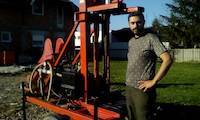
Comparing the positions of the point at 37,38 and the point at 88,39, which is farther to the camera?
the point at 37,38

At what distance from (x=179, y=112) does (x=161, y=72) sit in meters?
4.36

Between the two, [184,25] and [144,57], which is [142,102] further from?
[184,25]

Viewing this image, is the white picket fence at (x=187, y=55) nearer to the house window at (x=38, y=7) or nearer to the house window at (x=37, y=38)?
the house window at (x=37, y=38)

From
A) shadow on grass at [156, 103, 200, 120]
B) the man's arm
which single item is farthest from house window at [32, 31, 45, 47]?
the man's arm

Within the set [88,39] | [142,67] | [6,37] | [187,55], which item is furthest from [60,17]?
[142,67]

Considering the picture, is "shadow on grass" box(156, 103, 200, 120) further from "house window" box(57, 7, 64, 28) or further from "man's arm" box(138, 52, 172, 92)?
"house window" box(57, 7, 64, 28)

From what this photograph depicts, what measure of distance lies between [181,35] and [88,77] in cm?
4130

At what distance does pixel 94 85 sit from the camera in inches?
306

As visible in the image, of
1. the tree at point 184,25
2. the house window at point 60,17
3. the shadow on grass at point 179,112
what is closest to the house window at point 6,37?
the house window at point 60,17

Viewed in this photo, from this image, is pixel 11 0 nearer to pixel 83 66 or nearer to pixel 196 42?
pixel 196 42

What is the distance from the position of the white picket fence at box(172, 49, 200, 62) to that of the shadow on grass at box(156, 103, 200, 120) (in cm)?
3163

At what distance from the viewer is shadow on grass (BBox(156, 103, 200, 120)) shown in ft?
28.2

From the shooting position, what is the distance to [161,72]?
504cm

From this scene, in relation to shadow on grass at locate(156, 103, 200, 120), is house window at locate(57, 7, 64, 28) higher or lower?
higher
